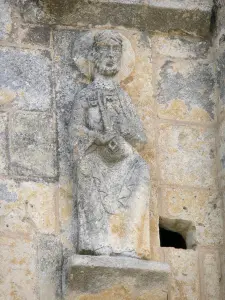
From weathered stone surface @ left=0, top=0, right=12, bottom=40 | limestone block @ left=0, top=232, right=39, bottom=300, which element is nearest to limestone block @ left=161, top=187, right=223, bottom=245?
limestone block @ left=0, top=232, right=39, bottom=300

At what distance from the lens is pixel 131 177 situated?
245 inches

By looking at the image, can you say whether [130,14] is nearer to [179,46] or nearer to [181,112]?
[179,46]

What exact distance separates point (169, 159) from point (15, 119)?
0.91 metres

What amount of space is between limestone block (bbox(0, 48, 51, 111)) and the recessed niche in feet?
3.08

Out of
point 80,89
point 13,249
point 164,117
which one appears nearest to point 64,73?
point 80,89

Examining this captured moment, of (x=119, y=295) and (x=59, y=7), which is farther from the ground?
(x=59, y=7)

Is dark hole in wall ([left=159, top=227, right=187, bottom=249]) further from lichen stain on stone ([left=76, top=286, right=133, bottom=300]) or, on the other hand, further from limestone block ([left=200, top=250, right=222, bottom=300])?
lichen stain on stone ([left=76, top=286, right=133, bottom=300])

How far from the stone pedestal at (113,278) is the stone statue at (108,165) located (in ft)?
0.37

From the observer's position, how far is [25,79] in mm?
6520

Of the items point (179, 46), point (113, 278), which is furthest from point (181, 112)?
point (113, 278)

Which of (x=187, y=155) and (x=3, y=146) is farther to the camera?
(x=187, y=155)

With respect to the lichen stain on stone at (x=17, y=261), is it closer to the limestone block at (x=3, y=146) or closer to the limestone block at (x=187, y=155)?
the limestone block at (x=3, y=146)

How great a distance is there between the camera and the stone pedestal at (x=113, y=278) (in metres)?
5.87

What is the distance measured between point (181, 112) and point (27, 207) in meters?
1.13
